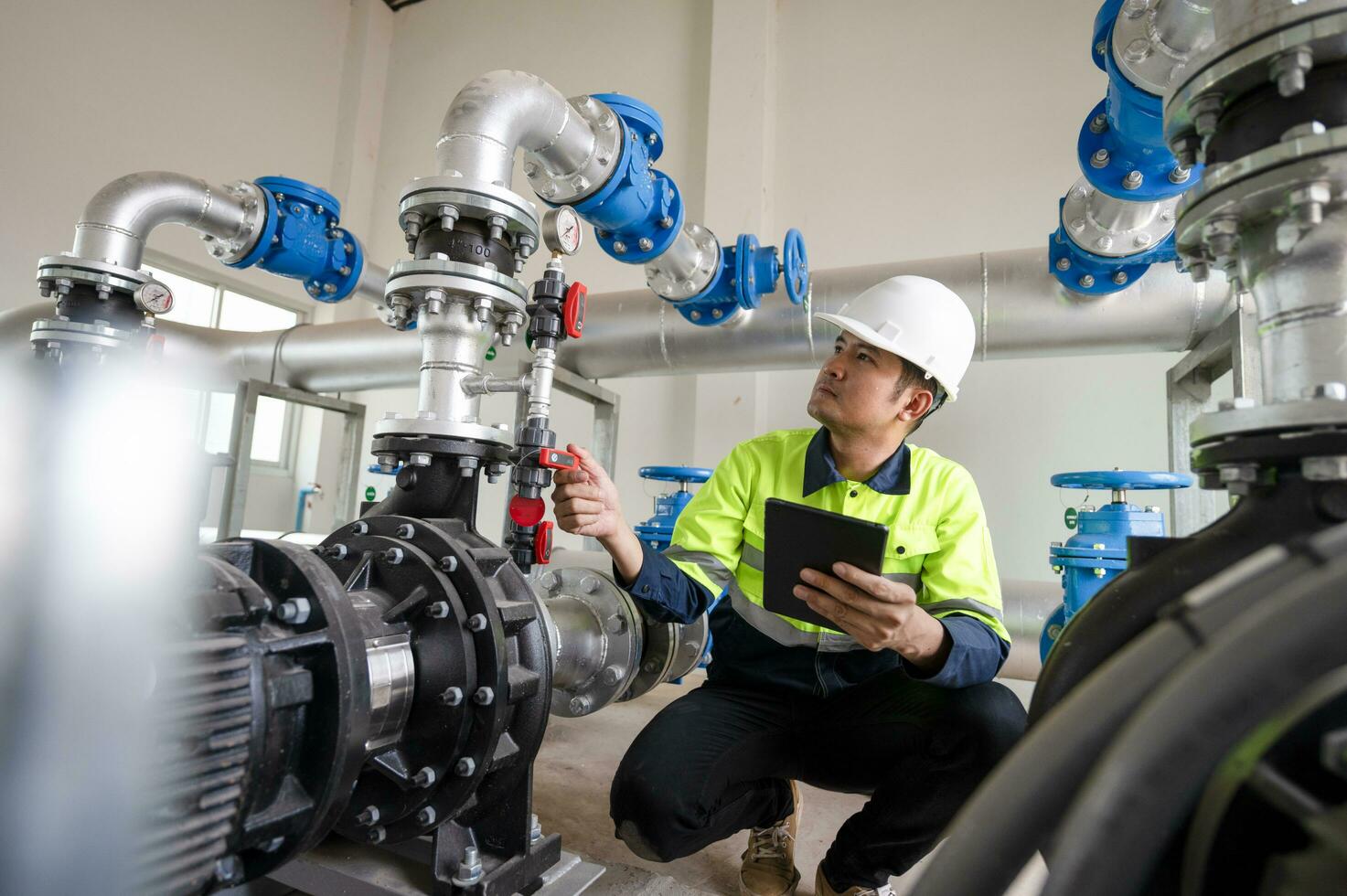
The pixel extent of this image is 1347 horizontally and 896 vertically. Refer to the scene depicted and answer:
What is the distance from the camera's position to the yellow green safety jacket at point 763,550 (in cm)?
116

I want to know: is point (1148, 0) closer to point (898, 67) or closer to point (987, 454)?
point (987, 454)

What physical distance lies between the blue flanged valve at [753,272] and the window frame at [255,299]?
2.84 meters

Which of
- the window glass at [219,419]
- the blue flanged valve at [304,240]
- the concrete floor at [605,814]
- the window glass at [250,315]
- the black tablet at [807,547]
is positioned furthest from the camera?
the window glass at [250,315]

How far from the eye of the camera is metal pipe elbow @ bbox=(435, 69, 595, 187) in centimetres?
100

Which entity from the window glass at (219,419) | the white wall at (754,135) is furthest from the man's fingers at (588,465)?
the window glass at (219,419)

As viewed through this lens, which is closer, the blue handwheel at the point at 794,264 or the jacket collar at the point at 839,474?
the jacket collar at the point at 839,474

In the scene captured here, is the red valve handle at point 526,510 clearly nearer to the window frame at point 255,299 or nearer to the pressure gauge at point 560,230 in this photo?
the pressure gauge at point 560,230

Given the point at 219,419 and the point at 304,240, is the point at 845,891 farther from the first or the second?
the point at 219,419

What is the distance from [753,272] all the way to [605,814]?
4.19 feet

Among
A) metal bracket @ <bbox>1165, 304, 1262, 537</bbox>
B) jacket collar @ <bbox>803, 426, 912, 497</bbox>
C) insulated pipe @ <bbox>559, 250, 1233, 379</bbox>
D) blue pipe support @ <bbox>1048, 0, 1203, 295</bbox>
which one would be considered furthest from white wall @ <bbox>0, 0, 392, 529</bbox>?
metal bracket @ <bbox>1165, 304, 1262, 537</bbox>

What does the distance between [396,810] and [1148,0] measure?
1.24 metres

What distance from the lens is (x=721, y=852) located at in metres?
1.23

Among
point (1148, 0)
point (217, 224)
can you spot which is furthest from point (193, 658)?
point (217, 224)

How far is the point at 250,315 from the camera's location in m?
4.24
